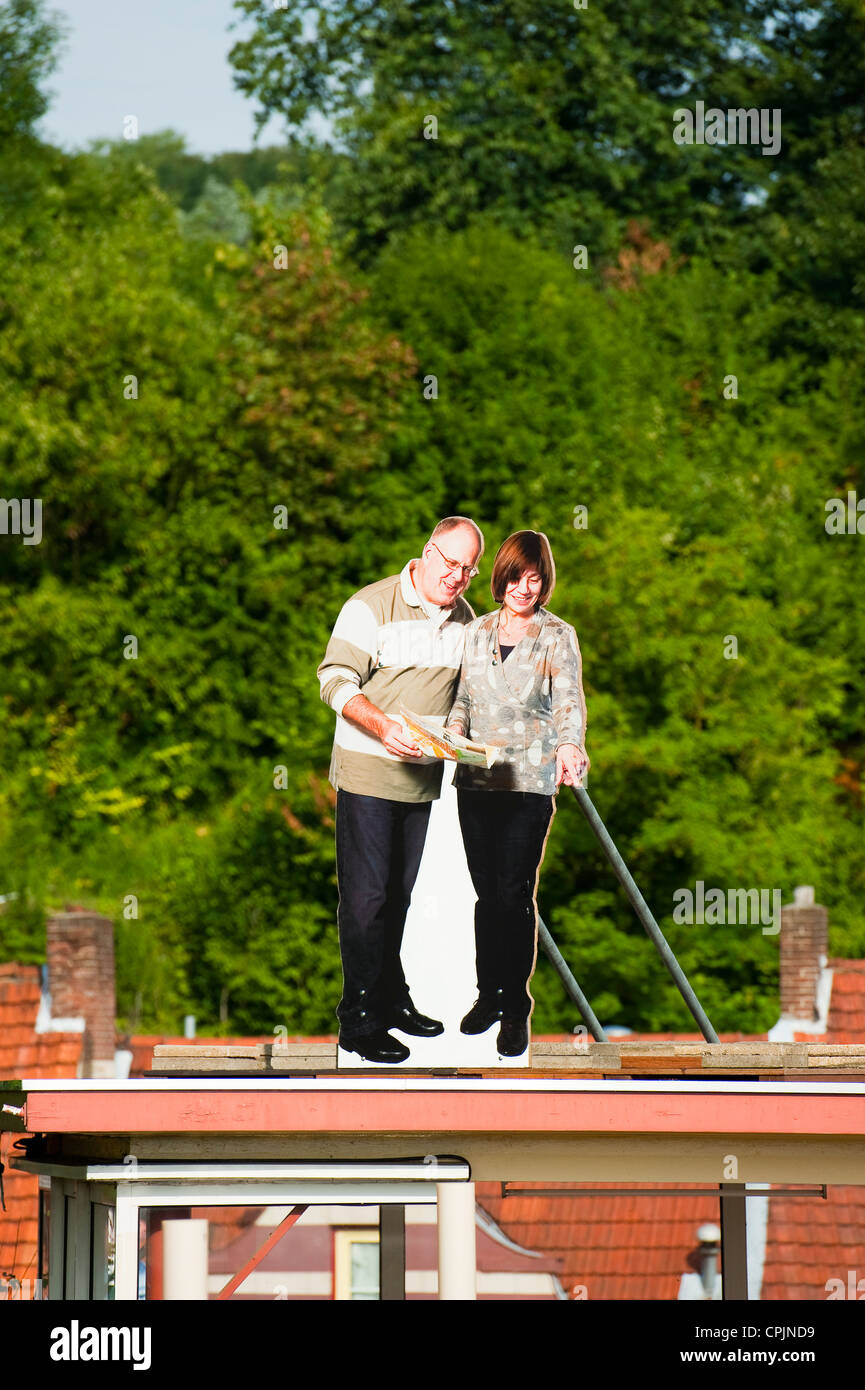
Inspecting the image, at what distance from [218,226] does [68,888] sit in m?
37.7

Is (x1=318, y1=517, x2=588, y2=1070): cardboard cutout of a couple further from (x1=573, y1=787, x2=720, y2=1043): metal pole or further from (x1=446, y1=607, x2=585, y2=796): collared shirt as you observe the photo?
(x1=573, y1=787, x2=720, y2=1043): metal pole

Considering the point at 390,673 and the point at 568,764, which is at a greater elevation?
the point at 390,673

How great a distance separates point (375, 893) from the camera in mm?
12016

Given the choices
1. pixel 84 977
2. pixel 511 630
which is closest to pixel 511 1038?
pixel 511 630

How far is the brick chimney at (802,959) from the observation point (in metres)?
25.7

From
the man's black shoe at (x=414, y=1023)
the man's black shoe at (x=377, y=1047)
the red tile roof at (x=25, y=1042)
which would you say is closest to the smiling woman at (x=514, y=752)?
the man's black shoe at (x=414, y=1023)

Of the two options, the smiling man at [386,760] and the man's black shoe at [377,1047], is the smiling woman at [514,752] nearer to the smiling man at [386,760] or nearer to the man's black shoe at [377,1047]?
the smiling man at [386,760]

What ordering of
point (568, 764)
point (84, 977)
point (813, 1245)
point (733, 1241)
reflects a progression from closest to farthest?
point (568, 764) → point (733, 1241) → point (813, 1245) → point (84, 977)

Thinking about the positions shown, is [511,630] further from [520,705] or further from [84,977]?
[84,977]

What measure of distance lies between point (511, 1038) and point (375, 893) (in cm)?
115

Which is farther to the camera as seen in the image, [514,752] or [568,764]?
[514,752]

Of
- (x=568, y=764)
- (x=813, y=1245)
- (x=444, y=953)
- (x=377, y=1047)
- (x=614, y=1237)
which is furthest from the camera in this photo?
(x=614, y=1237)

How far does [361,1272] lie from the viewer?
2111 cm

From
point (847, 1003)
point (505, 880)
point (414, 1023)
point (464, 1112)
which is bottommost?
point (847, 1003)
